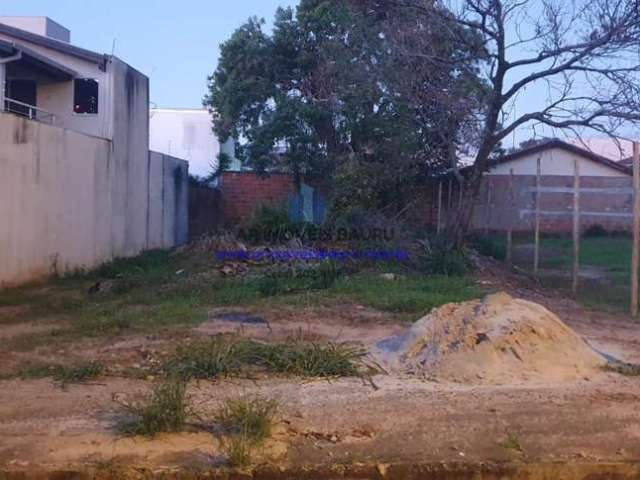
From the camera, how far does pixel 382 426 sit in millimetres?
6805

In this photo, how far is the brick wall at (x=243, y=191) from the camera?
2530 cm

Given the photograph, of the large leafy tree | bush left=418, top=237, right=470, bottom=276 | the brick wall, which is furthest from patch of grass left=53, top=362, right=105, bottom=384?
the brick wall

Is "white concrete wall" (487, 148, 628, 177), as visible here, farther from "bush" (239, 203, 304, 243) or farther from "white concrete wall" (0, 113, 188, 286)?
"bush" (239, 203, 304, 243)

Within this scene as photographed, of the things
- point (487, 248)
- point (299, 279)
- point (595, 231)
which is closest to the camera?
point (299, 279)

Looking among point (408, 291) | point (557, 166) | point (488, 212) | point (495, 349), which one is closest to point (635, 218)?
point (408, 291)

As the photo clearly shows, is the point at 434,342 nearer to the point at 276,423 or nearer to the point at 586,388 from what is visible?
the point at 586,388

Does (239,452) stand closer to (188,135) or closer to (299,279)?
(299,279)

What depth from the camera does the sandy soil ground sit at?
619 centimetres

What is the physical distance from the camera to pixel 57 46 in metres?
20.0

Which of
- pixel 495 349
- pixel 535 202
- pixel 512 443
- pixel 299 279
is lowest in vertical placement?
pixel 512 443

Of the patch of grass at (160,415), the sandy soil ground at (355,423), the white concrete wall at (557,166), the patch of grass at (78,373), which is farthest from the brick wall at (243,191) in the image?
the patch of grass at (160,415)

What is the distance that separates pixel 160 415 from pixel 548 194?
1710cm

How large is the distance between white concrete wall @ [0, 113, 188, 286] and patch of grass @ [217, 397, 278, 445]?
27.7 feet

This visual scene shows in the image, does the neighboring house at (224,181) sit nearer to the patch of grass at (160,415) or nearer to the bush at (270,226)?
the bush at (270,226)
